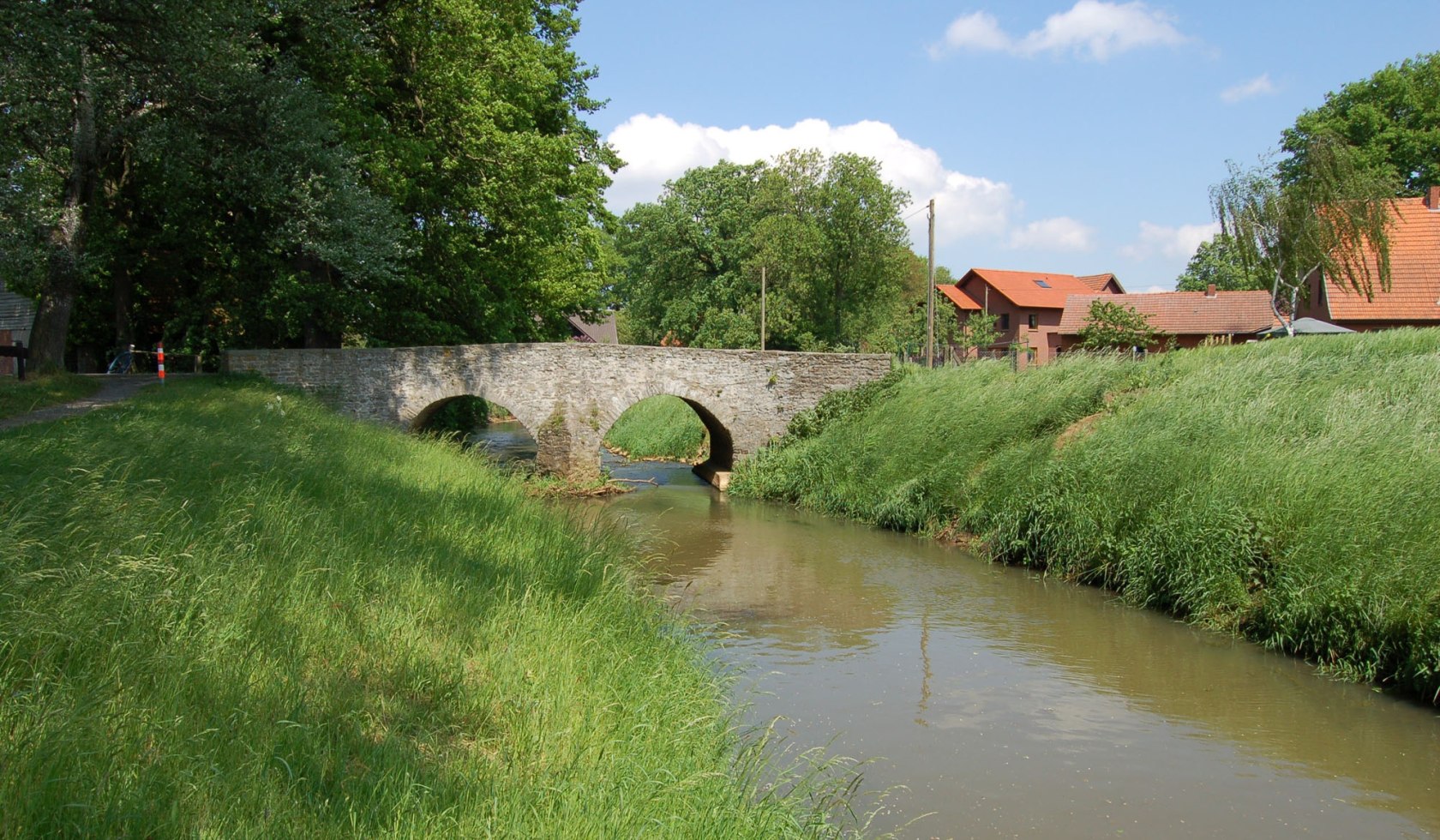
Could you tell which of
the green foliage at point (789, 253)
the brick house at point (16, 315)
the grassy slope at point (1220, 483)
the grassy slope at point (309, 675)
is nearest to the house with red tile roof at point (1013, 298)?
the green foliage at point (789, 253)

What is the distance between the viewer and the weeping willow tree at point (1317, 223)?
25594 millimetres

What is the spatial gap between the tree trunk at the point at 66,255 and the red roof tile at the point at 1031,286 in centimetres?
4807

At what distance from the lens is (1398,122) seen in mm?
36562

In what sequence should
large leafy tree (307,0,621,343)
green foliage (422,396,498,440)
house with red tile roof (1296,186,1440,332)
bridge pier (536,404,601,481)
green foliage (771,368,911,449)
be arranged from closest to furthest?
large leafy tree (307,0,621,343)
bridge pier (536,404,601,481)
green foliage (771,368,911,449)
green foliage (422,396,498,440)
house with red tile roof (1296,186,1440,332)

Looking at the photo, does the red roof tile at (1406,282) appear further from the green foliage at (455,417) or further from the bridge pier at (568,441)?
the green foliage at (455,417)

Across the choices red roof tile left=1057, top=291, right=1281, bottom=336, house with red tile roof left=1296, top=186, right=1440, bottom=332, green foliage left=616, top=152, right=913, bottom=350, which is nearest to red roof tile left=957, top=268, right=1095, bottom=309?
red roof tile left=1057, top=291, right=1281, bottom=336

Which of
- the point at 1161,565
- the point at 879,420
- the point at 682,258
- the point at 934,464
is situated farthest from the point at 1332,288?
the point at 682,258

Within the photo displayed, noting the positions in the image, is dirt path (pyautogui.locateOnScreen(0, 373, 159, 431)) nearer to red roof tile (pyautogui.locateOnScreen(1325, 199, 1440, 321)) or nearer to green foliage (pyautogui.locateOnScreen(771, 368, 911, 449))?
green foliage (pyautogui.locateOnScreen(771, 368, 911, 449))

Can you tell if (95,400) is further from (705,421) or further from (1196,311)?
(1196,311)

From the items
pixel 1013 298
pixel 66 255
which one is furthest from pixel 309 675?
pixel 1013 298

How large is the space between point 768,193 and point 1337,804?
37.7 metres

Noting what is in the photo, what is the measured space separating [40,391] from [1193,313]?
42.6 metres

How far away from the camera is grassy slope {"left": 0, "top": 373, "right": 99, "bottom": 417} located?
36.9ft

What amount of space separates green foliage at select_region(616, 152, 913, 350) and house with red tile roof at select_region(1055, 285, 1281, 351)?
8.60 meters
